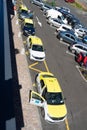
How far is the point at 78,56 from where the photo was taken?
36781 millimetres

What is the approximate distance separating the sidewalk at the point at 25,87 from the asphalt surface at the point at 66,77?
68 centimetres

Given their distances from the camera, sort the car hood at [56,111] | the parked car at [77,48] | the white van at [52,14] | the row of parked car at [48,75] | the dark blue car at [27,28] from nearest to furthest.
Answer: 1. the car hood at [56,111]
2. the row of parked car at [48,75]
3. the dark blue car at [27,28]
4. the parked car at [77,48]
5. the white van at [52,14]

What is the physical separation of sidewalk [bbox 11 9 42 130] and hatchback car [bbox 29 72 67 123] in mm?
661

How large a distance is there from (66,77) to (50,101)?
26.3ft

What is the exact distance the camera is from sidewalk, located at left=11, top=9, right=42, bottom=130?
23.0 meters

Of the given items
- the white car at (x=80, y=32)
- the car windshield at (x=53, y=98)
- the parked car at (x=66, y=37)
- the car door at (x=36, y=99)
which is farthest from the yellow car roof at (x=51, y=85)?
the white car at (x=80, y=32)

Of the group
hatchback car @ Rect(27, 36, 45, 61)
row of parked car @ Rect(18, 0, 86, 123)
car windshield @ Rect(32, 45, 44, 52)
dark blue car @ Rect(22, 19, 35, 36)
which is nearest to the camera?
row of parked car @ Rect(18, 0, 86, 123)

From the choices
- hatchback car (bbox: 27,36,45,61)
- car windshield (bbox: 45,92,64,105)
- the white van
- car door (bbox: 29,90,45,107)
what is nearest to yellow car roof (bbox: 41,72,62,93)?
car windshield (bbox: 45,92,64,105)

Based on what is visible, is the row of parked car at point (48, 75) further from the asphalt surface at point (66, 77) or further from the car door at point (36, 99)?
the asphalt surface at point (66, 77)

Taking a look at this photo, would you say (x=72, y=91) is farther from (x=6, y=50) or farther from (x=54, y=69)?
(x=6, y=50)

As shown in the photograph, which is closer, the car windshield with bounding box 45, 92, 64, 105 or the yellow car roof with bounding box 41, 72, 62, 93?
the car windshield with bounding box 45, 92, 64, 105

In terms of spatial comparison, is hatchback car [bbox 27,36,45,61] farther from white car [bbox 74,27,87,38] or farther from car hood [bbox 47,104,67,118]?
white car [bbox 74,27,87,38]

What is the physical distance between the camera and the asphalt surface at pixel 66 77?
83.0 ft

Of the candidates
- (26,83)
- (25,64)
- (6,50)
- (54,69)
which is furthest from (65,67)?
(6,50)
